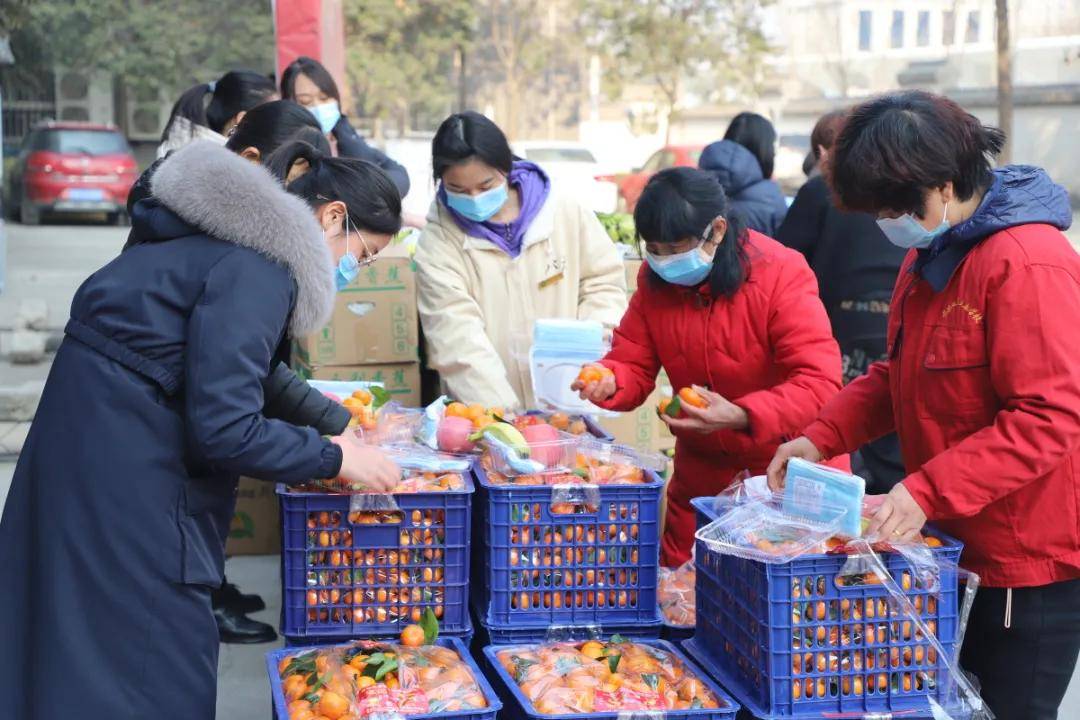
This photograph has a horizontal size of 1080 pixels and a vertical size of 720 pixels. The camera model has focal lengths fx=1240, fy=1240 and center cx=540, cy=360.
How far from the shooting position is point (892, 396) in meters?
2.46

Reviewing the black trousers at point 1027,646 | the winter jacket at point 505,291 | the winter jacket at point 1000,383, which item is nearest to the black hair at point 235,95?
the winter jacket at point 505,291

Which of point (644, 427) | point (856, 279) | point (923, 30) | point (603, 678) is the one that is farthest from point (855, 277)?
point (923, 30)

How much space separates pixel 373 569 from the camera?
8.19 ft

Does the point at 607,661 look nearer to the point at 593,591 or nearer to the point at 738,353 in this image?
the point at 593,591

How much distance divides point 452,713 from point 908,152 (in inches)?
49.6

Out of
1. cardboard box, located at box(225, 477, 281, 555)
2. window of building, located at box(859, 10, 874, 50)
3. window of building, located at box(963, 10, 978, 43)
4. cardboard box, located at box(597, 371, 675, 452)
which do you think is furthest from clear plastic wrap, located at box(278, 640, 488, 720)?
window of building, located at box(859, 10, 874, 50)

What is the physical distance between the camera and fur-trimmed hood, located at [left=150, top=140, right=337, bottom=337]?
2170mm

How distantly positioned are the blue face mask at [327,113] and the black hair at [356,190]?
2.50 meters

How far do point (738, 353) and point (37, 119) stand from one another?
24.4 m

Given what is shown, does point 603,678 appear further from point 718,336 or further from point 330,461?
point 718,336

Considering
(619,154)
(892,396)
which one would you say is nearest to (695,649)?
(892,396)

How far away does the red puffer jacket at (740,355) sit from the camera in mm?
2918

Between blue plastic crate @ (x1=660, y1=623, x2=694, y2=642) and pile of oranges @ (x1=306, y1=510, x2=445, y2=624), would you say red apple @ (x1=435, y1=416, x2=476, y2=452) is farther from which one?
blue plastic crate @ (x1=660, y1=623, x2=694, y2=642)

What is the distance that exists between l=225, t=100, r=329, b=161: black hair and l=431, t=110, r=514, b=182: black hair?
1.17 ft
